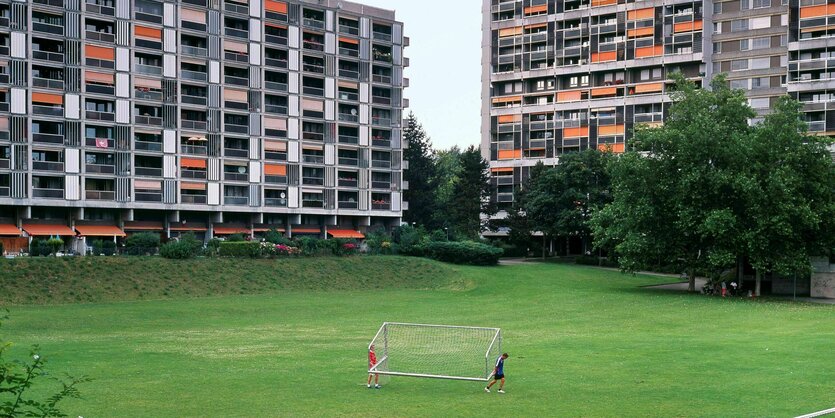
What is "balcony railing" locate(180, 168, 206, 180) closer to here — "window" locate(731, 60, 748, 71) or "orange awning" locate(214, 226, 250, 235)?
"orange awning" locate(214, 226, 250, 235)

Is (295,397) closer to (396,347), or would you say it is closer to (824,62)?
(396,347)

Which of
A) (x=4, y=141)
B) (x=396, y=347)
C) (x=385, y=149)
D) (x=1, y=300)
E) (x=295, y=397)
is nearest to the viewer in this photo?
(x=295, y=397)

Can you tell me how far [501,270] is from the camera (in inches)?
3693

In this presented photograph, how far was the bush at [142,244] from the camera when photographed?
257 ft

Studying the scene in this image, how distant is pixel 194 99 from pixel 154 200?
12555 millimetres

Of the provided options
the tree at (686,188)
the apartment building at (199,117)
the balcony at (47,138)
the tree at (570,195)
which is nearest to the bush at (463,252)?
the tree at (570,195)

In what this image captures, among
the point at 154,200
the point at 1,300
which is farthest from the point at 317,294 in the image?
the point at 154,200

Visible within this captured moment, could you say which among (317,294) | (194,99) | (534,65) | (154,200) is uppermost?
(534,65)

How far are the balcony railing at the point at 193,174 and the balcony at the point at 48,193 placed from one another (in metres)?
13.8

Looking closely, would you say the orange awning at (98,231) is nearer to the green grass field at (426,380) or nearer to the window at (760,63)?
the green grass field at (426,380)

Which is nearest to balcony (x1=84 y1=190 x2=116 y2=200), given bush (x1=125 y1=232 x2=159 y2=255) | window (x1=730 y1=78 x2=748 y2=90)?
bush (x1=125 y1=232 x2=159 y2=255)

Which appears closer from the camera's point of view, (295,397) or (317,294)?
(295,397)

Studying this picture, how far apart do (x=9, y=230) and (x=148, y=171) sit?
643 inches

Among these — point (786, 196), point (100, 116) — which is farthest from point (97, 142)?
point (786, 196)
